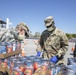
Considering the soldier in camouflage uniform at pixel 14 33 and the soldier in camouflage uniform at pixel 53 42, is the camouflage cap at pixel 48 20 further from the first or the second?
the soldier in camouflage uniform at pixel 14 33

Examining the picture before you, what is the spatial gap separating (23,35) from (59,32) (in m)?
1.38

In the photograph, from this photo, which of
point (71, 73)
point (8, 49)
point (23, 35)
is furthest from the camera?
point (23, 35)

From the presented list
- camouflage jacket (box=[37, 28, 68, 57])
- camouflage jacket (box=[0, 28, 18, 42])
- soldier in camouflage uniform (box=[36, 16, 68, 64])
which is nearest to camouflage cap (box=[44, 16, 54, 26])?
soldier in camouflage uniform (box=[36, 16, 68, 64])

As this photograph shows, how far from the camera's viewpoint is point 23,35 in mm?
6039

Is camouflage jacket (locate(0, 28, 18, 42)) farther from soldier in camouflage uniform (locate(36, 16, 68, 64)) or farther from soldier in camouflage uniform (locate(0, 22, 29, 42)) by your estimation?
soldier in camouflage uniform (locate(36, 16, 68, 64))

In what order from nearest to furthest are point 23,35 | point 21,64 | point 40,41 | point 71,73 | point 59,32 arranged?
point 71,73
point 21,64
point 59,32
point 40,41
point 23,35

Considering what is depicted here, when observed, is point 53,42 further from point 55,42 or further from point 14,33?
point 14,33

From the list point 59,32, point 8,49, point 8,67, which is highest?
point 59,32

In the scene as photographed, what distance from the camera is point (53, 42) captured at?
504 cm

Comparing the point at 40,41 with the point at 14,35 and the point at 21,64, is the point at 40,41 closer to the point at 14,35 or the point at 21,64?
the point at 14,35

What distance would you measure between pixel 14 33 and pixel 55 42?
1.22 meters

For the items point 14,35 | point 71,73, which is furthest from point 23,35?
point 71,73

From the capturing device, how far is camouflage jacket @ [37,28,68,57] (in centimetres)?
495

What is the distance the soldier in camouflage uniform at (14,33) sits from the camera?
547 centimetres
